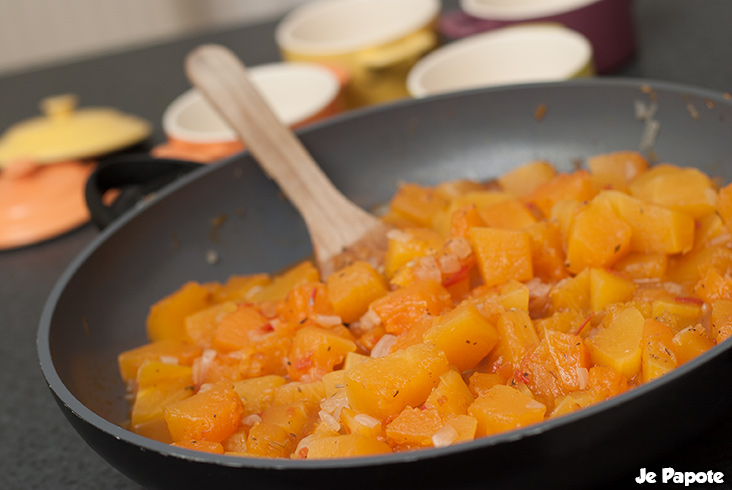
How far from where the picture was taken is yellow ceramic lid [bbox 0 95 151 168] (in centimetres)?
195

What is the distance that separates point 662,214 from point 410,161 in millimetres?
621

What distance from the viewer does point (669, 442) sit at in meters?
0.71

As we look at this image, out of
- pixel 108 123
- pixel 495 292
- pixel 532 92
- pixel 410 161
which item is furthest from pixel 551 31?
pixel 108 123

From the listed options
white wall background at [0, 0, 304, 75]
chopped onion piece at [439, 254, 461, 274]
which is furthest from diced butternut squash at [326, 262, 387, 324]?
white wall background at [0, 0, 304, 75]

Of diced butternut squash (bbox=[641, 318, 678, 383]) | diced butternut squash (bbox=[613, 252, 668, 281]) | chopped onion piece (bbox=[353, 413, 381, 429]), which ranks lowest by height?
diced butternut squash (bbox=[613, 252, 668, 281])

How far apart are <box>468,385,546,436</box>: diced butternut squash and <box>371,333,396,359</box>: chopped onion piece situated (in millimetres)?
234

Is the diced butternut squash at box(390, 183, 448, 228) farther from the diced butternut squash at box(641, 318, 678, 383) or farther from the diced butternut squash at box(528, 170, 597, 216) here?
the diced butternut squash at box(641, 318, 678, 383)

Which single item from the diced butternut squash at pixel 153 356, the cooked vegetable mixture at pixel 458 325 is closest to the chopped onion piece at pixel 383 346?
the cooked vegetable mixture at pixel 458 325

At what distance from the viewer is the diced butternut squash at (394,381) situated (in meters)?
0.86

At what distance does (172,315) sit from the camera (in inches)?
50.8

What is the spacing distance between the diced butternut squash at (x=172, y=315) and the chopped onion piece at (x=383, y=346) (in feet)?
1.29

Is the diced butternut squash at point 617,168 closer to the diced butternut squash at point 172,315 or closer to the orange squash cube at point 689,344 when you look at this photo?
the orange squash cube at point 689,344

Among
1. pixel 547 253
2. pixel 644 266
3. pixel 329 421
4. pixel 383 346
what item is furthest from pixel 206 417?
pixel 644 266

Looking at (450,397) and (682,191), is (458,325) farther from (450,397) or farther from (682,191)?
(682,191)
